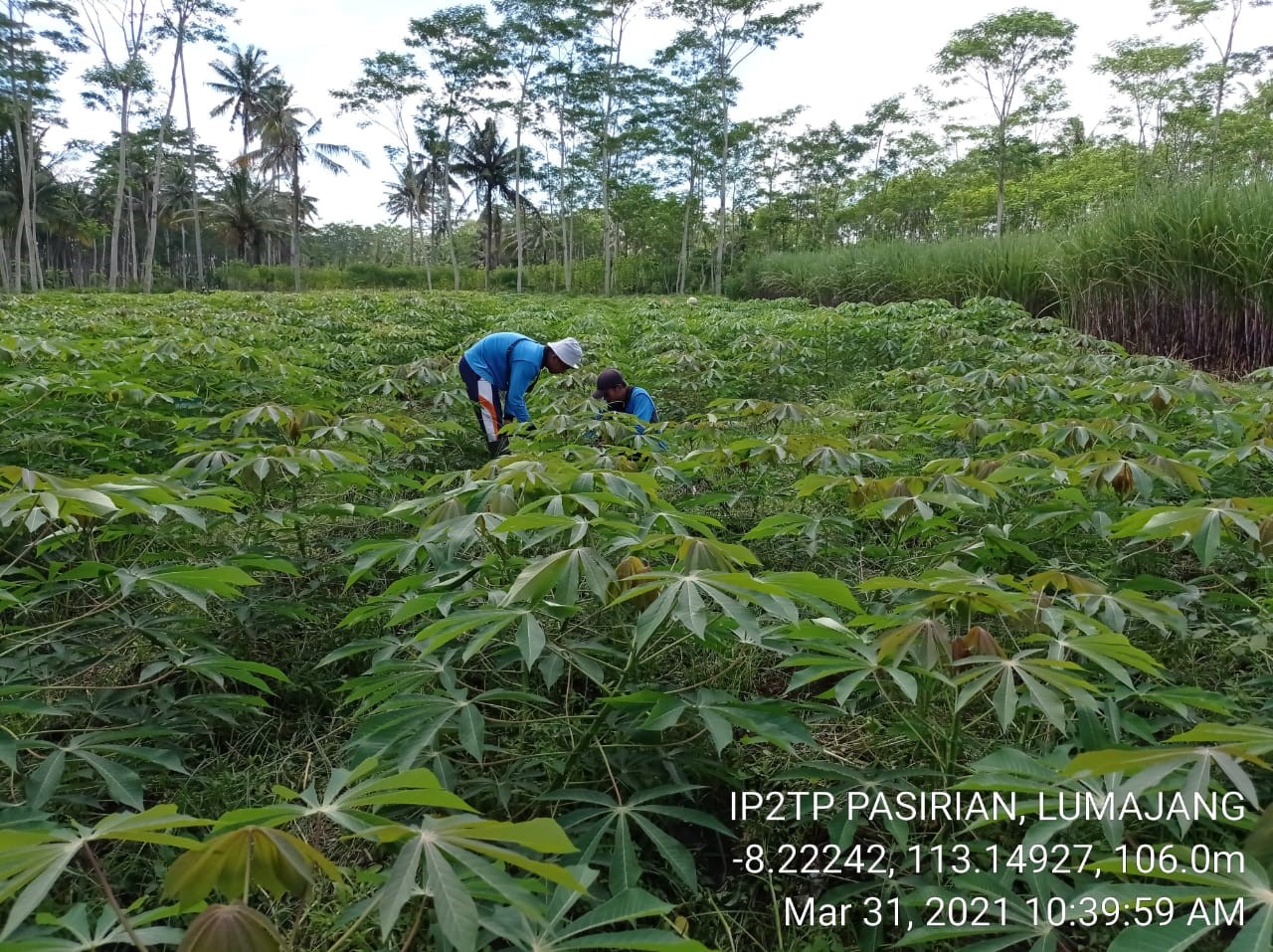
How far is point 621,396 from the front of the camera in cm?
364

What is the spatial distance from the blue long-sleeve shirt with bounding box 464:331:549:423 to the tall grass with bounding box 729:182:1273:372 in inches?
→ 207

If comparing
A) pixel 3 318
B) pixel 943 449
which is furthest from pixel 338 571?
pixel 3 318

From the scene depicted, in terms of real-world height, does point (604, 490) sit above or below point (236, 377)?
below

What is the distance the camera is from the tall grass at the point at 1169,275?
511 centimetres

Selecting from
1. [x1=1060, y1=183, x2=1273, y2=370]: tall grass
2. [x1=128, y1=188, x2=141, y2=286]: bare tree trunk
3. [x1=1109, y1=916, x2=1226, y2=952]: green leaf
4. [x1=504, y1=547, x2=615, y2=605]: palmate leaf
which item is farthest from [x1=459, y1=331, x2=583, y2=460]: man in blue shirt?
[x1=128, y1=188, x2=141, y2=286]: bare tree trunk

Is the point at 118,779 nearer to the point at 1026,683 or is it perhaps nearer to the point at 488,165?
the point at 1026,683

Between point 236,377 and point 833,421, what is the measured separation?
334 centimetres

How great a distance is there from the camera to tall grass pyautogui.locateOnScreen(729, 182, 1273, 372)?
16.8 ft

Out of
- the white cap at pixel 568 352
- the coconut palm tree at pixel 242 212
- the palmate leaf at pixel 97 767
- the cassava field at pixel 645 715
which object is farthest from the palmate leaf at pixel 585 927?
the coconut palm tree at pixel 242 212

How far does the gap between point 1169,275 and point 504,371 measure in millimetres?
5625

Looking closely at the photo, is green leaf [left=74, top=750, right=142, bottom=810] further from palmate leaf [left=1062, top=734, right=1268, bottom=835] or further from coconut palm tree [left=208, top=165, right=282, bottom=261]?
coconut palm tree [left=208, top=165, right=282, bottom=261]

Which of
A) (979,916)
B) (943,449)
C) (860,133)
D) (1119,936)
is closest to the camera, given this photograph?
(1119,936)

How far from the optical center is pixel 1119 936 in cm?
69

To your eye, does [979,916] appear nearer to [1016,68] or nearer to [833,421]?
[833,421]
